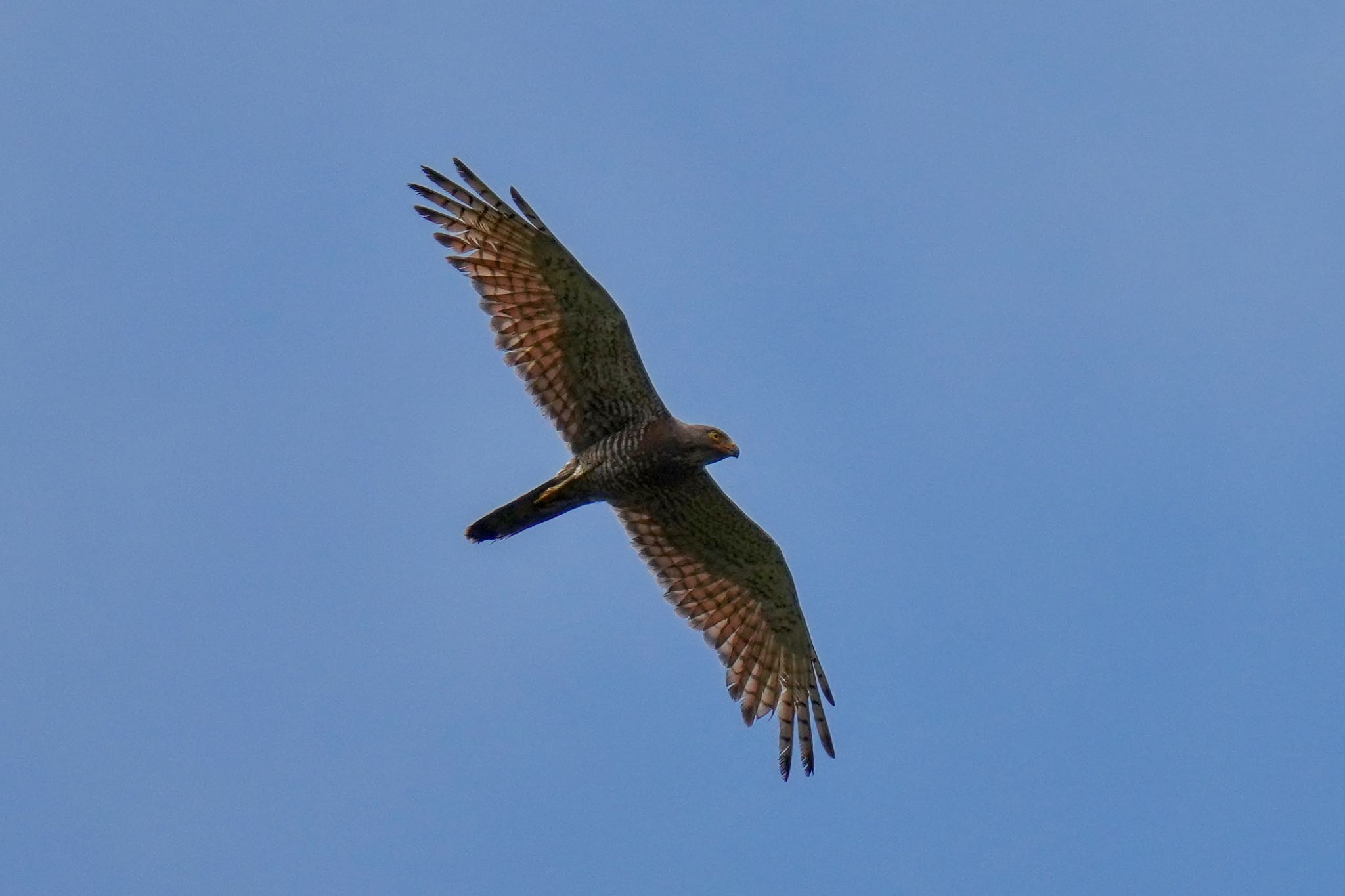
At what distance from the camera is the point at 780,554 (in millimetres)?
18438

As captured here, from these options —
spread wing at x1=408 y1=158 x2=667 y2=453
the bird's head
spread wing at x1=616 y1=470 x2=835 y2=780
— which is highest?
spread wing at x1=408 y1=158 x2=667 y2=453

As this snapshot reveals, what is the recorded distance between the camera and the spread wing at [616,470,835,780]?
59.6 feet

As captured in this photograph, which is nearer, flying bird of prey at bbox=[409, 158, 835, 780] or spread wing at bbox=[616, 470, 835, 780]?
flying bird of prey at bbox=[409, 158, 835, 780]

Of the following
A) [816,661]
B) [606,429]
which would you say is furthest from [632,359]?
[816,661]

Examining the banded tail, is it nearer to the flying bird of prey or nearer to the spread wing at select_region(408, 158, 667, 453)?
the flying bird of prey

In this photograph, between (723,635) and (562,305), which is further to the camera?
(723,635)

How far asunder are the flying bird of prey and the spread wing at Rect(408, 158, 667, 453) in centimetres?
1

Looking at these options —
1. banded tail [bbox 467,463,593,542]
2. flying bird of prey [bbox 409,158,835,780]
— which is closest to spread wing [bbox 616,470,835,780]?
flying bird of prey [bbox 409,158,835,780]

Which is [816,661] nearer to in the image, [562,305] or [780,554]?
[780,554]

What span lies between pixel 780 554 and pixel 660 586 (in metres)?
1.20

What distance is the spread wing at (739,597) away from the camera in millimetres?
18156

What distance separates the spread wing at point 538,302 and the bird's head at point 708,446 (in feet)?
1.35

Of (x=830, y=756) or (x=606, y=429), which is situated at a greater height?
(x=606, y=429)

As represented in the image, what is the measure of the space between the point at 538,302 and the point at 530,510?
1892 mm
